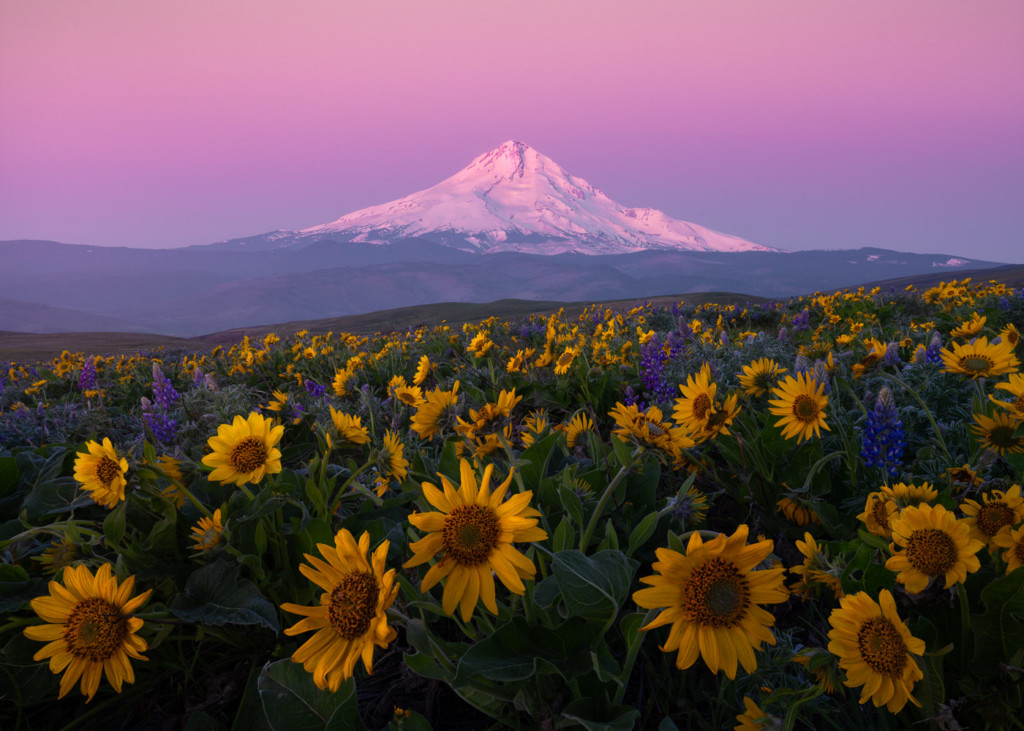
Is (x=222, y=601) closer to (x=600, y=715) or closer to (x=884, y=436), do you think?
(x=600, y=715)

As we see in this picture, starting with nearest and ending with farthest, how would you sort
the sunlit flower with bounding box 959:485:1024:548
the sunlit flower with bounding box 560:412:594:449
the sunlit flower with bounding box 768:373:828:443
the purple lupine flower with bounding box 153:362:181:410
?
the sunlit flower with bounding box 959:485:1024:548, the sunlit flower with bounding box 768:373:828:443, the sunlit flower with bounding box 560:412:594:449, the purple lupine flower with bounding box 153:362:181:410

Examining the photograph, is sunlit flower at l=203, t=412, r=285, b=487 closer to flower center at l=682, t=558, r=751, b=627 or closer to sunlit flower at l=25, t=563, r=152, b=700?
sunlit flower at l=25, t=563, r=152, b=700

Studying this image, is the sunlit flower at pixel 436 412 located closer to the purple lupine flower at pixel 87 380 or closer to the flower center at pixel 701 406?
the flower center at pixel 701 406

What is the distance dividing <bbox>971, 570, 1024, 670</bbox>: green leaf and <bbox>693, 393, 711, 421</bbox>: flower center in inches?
35.3

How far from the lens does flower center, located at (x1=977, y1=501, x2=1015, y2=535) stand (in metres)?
Result: 1.34

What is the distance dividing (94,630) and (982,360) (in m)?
3.07

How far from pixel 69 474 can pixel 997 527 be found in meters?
3.33

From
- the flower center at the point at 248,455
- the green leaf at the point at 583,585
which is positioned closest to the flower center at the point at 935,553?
the green leaf at the point at 583,585

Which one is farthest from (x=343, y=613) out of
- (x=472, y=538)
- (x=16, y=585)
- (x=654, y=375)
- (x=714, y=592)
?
(x=654, y=375)

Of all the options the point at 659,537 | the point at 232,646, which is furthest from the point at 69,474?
the point at 659,537

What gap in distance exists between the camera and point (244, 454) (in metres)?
1.65

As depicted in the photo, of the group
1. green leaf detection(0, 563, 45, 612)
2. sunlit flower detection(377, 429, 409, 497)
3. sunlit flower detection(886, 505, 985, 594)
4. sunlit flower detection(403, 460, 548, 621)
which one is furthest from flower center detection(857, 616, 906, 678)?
green leaf detection(0, 563, 45, 612)

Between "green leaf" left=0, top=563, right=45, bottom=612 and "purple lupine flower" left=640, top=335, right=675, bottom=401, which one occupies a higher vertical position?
"purple lupine flower" left=640, top=335, right=675, bottom=401

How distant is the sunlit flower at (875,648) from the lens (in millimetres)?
1082
